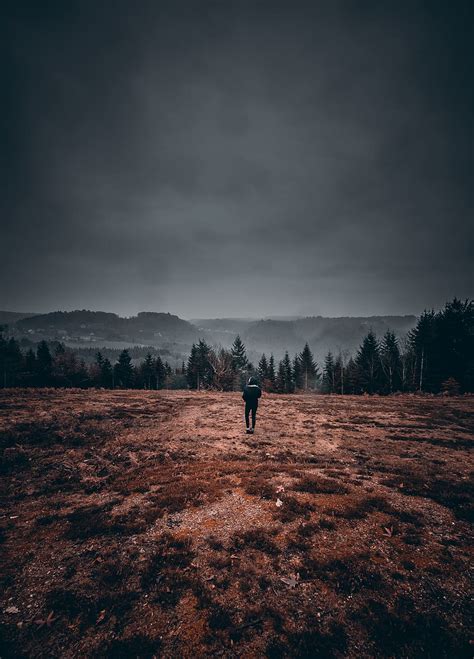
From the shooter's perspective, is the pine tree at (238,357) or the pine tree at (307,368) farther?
the pine tree at (307,368)

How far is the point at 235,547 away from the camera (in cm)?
633

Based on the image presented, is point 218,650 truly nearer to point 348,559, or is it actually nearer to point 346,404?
point 348,559

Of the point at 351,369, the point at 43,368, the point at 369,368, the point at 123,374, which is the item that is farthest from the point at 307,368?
the point at 43,368

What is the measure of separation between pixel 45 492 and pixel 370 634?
32.9 ft

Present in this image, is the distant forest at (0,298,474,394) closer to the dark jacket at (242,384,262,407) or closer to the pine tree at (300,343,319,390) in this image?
the pine tree at (300,343,319,390)

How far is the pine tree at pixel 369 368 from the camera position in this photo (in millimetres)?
55875

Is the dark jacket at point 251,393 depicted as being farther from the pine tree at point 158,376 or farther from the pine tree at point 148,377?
the pine tree at point 148,377

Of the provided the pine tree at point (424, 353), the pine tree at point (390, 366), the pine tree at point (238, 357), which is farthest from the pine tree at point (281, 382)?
the pine tree at point (424, 353)

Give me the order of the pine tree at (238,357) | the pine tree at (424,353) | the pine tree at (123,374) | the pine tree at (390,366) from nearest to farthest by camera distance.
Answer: the pine tree at (424,353)
the pine tree at (390,366)
the pine tree at (123,374)
the pine tree at (238,357)

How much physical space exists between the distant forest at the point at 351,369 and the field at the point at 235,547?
30.9 m

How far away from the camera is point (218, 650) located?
13.8ft

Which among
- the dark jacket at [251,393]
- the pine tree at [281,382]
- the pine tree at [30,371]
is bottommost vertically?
the pine tree at [281,382]

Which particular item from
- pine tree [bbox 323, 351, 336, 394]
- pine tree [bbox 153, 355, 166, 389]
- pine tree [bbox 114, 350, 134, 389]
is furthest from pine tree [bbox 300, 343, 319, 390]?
pine tree [bbox 114, 350, 134, 389]

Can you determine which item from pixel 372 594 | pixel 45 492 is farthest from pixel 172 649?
pixel 45 492
